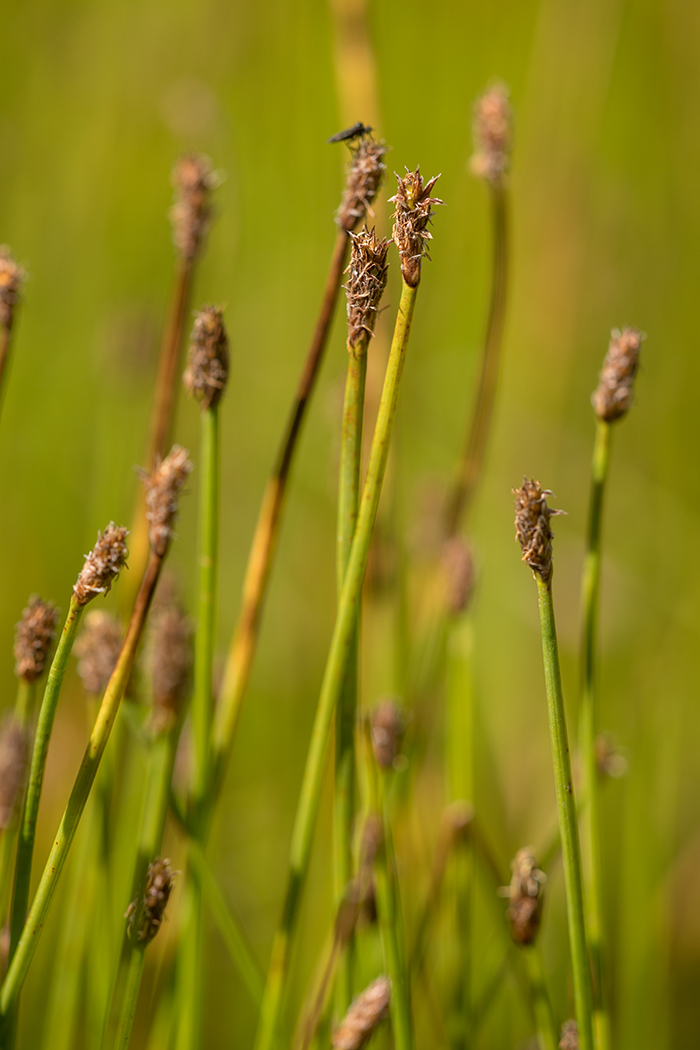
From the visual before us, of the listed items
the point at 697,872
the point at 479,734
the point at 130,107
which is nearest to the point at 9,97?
the point at 130,107

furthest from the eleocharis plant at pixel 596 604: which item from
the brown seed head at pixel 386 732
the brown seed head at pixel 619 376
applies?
the brown seed head at pixel 386 732

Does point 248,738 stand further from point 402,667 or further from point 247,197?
Result: point 247,197

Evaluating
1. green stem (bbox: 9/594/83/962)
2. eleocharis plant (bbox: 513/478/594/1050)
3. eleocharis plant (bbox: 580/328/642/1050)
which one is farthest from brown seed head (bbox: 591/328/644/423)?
green stem (bbox: 9/594/83/962)

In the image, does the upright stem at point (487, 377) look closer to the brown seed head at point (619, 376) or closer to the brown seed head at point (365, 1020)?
the brown seed head at point (619, 376)

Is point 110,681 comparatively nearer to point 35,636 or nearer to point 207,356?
point 35,636

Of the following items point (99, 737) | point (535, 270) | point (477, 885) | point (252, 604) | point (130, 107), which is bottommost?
point (477, 885)

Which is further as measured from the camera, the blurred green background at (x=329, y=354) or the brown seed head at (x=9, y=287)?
the blurred green background at (x=329, y=354)

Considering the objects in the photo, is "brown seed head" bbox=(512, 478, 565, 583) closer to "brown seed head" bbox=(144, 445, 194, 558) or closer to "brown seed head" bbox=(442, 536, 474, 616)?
"brown seed head" bbox=(144, 445, 194, 558)
